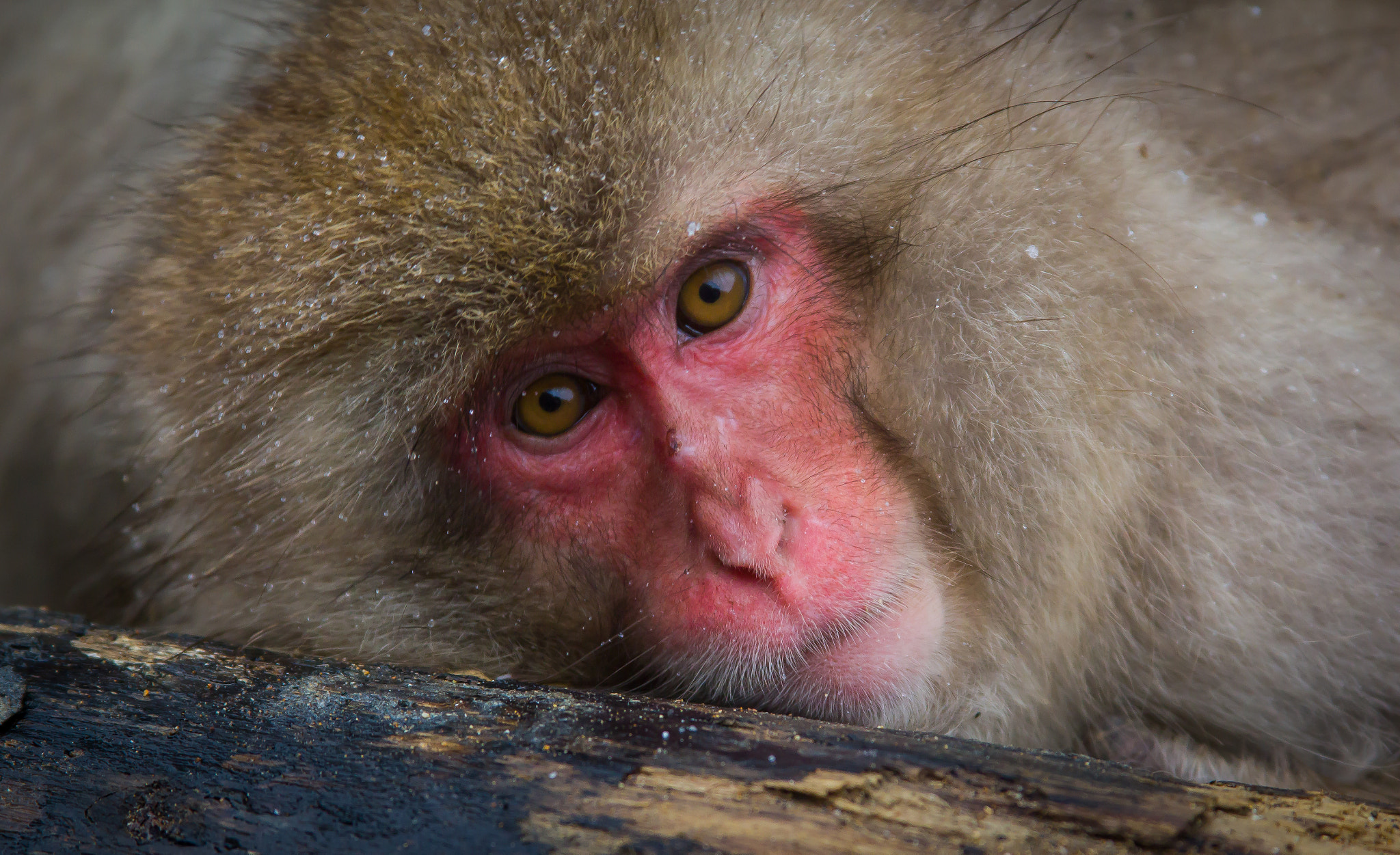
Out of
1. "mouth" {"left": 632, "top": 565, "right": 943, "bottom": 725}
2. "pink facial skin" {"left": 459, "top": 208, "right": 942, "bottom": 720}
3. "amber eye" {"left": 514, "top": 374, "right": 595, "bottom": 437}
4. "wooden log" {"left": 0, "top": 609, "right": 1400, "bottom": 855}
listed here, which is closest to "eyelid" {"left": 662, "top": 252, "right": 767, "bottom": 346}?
"pink facial skin" {"left": 459, "top": 208, "right": 942, "bottom": 720}

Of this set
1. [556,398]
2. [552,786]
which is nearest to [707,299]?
[556,398]

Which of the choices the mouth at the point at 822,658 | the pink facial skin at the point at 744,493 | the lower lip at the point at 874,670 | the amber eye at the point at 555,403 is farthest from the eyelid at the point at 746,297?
the lower lip at the point at 874,670

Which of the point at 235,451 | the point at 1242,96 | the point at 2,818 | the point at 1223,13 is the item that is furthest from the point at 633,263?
the point at 1223,13

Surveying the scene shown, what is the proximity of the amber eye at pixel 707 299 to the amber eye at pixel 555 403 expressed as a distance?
0.72 feet

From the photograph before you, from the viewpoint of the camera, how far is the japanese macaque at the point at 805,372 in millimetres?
1844

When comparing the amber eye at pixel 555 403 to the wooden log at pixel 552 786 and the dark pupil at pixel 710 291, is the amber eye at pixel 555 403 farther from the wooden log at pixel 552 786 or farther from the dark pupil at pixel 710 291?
the wooden log at pixel 552 786

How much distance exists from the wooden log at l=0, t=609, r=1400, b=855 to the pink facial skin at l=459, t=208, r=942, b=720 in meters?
0.35

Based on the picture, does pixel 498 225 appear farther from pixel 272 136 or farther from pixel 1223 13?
pixel 1223 13

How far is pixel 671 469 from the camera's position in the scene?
184cm

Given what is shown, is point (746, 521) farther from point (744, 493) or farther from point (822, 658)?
point (822, 658)

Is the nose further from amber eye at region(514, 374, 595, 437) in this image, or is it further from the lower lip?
amber eye at region(514, 374, 595, 437)

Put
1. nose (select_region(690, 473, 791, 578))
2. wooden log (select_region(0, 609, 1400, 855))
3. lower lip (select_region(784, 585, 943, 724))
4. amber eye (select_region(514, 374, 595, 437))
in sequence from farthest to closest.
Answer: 1. amber eye (select_region(514, 374, 595, 437))
2. lower lip (select_region(784, 585, 943, 724))
3. nose (select_region(690, 473, 791, 578))
4. wooden log (select_region(0, 609, 1400, 855))

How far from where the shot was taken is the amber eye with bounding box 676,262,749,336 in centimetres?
192

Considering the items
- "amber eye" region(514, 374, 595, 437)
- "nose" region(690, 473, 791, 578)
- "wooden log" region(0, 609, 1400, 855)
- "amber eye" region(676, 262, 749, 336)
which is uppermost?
"amber eye" region(676, 262, 749, 336)
